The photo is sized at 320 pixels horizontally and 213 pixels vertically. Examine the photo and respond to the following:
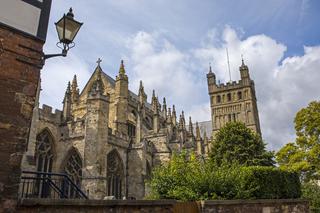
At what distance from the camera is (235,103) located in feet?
182

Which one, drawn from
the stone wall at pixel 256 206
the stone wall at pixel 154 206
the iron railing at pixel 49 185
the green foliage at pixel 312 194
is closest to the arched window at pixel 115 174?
the iron railing at pixel 49 185

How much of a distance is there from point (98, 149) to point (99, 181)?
7.09 feet

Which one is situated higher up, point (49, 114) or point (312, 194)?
point (49, 114)

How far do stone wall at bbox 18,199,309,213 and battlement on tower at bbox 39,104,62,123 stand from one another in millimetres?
14954

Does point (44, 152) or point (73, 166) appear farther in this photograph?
point (73, 166)

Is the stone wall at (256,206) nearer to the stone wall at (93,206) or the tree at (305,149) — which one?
the stone wall at (93,206)

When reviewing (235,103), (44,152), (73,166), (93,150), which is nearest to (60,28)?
(93,150)

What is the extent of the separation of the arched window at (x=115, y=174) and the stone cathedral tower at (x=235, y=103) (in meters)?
34.6

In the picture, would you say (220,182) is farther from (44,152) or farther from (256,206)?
(44,152)

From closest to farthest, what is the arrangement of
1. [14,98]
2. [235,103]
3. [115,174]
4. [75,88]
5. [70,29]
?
1. [14,98]
2. [70,29]
3. [115,174]
4. [75,88]
5. [235,103]

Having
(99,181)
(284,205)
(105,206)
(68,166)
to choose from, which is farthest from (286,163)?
(105,206)

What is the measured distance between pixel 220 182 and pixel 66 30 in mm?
7916

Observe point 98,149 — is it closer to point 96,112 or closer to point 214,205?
point 96,112

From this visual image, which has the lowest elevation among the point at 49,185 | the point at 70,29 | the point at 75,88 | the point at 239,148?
the point at 49,185
